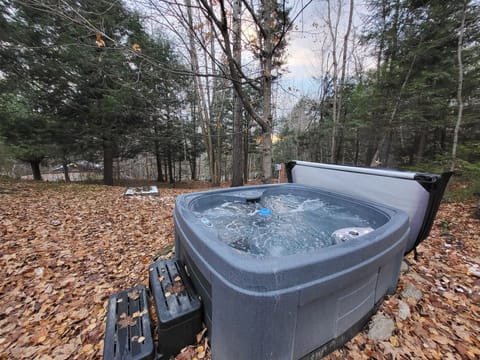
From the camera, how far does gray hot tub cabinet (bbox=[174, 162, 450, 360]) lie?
80 centimetres

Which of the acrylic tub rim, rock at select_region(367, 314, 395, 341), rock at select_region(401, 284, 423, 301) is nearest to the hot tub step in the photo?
the acrylic tub rim

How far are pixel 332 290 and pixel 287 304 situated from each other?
27 centimetres

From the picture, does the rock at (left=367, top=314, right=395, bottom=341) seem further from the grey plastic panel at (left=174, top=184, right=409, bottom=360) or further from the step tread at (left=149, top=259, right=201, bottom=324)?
the step tread at (left=149, top=259, right=201, bottom=324)

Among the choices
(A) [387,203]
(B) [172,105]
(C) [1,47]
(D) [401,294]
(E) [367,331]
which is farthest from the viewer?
(B) [172,105]

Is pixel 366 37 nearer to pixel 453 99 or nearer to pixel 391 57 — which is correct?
pixel 391 57

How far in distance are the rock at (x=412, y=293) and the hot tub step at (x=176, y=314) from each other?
66.2 inches

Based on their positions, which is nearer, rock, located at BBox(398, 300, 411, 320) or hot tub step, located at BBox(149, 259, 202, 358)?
hot tub step, located at BBox(149, 259, 202, 358)

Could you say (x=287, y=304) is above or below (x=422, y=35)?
below

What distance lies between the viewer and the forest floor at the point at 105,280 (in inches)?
47.2

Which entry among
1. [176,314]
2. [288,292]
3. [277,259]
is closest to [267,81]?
[277,259]

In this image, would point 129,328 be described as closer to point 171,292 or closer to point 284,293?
point 171,292

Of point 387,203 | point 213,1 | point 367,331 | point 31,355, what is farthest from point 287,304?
point 213,1

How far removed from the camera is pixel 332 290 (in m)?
0.92

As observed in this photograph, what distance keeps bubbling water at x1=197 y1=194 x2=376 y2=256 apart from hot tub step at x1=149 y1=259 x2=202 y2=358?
510 millimetres
